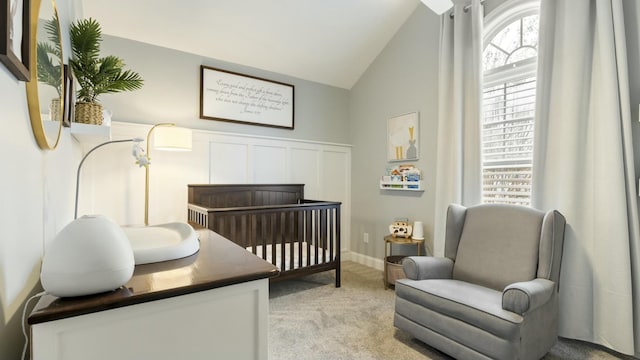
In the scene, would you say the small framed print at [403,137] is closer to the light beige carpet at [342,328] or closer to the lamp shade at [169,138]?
the light beige carpet at [342,328]

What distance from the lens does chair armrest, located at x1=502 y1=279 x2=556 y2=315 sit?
1593 millimetres

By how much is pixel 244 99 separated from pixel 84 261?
2.97 metres

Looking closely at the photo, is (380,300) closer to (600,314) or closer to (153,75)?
(600,314)

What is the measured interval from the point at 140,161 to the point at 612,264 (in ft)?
9.51

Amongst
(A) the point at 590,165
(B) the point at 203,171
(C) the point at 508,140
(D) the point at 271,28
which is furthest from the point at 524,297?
(D) the point at 271,28

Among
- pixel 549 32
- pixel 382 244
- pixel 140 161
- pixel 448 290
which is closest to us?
pixel 140 161

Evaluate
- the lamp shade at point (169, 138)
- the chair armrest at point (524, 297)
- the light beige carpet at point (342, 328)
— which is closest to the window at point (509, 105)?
the chair armrest at point (524, 297)

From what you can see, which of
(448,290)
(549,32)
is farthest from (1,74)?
(549,32)

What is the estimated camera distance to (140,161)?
163cm

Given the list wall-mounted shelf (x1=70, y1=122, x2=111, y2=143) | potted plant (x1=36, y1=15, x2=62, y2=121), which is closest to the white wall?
potted plant (x1=36, y1=15, x2=62, y2=121)

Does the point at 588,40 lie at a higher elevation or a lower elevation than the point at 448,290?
higher

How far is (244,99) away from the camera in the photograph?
3434 millimetres

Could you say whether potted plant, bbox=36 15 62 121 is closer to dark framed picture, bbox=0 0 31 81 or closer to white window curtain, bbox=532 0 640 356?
dark framed picture, bbox=0 0 31 81

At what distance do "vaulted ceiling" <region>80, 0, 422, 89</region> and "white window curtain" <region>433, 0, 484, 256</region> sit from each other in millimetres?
781
